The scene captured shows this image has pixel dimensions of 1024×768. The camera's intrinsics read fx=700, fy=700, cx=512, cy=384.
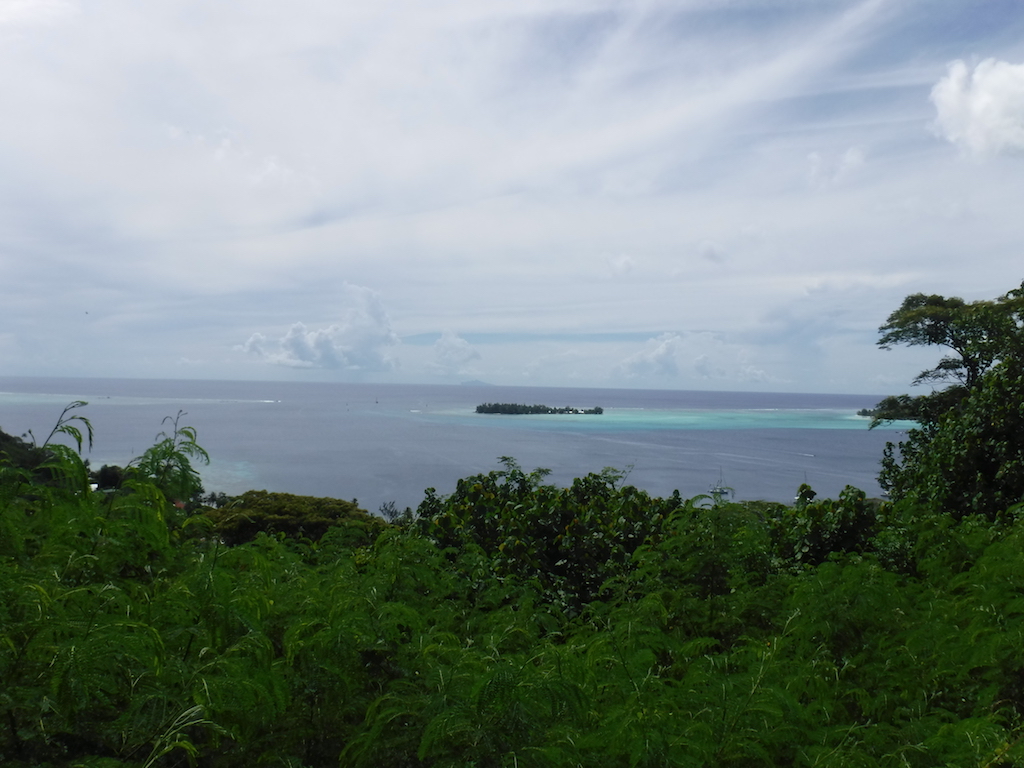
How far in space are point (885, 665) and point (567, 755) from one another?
6.06ft

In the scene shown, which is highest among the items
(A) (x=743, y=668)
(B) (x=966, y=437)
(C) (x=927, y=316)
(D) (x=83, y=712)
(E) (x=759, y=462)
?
(C) (x=927, y=316)

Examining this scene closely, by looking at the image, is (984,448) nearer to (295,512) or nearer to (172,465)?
(172,465)

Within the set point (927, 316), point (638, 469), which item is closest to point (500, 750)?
point (927, 316)

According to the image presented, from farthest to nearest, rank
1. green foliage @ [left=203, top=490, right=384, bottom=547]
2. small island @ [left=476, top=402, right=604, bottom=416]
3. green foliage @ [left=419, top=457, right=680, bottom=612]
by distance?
small island @ [left=476, top=402, right=604, bottom=416]
green foliage @ [left=203, top=490, right=384, bottom=547]
green foliage @ [left=419, top=457, right=680, bottom=612]

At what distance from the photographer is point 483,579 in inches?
183

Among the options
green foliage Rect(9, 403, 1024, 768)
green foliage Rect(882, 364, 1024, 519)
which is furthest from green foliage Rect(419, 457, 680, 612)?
green foliage Rect(882, 364, 1024, 519)

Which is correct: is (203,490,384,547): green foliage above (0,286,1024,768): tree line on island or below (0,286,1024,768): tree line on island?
below

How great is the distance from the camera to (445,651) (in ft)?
8.33

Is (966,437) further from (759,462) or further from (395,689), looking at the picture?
(759,462)

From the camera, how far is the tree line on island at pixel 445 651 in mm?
1912

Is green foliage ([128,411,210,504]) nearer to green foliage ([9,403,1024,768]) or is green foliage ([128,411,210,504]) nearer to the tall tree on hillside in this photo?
green foliage ([9,403,1024,768])

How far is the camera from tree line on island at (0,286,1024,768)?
1.91 meters

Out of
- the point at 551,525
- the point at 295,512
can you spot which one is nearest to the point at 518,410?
the point at 295,512

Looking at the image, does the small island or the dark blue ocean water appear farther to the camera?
the small island
